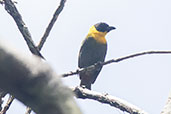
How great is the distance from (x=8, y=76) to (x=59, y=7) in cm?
271

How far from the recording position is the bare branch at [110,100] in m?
2.96

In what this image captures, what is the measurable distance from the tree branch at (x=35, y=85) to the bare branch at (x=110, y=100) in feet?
7.82

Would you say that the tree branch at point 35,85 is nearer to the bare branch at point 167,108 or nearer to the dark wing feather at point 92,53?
the bare branch at point 167,108

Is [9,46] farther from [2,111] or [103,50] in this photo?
[103,50]

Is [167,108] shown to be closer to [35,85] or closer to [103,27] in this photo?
[35,85]

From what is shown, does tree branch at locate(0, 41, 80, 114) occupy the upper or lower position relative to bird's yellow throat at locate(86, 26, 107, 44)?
upper

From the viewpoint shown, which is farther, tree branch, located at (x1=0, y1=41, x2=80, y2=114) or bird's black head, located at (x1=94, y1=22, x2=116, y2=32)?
bird's black head, located at (x1=94, y1=22, x2=116, y2=32)

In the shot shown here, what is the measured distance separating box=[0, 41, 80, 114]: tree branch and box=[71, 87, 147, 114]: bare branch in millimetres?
2382

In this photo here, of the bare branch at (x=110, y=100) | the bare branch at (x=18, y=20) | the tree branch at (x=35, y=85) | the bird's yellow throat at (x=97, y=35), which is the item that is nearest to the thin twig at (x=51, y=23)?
the bare branch at (x=18, y=20)

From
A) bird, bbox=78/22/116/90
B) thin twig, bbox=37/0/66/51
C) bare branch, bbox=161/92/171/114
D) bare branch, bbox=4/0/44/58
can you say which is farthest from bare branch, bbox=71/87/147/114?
bird, bbox=78/22/116/90

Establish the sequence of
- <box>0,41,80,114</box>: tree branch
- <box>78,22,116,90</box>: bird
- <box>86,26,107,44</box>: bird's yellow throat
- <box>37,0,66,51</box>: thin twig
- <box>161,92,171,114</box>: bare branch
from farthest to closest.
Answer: <box>86,26,107,44</box>: bird's yellow throat < <box>78,22,116,90</box>: bird < <box>37,0,66,51</box>: thin twig < <box>161,92,171,114</box>: bare branch < <box>0,41,80,114</box>: tree branch

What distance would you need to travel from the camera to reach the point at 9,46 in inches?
22.1

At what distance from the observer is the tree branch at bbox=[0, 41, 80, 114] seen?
0.55 m

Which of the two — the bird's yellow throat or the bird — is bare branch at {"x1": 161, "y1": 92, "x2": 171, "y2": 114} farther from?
the bird's yellow throat
